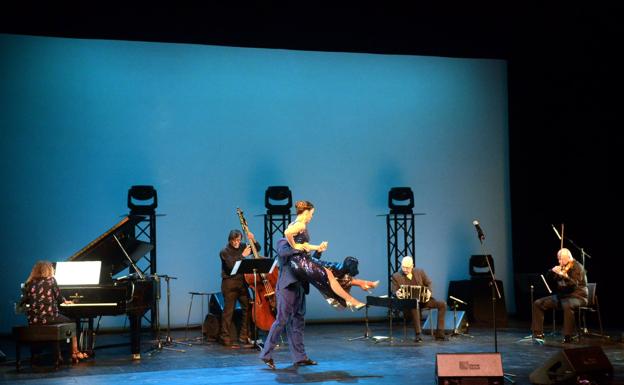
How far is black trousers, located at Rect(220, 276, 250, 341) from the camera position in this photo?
947cm

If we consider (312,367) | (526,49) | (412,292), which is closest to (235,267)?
(312,367)

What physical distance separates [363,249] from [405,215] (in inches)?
36.0

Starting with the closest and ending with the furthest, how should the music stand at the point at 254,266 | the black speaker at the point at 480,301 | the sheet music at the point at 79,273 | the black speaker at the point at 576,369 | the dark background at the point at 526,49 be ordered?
the black speaker at the point at 576,369
the sheet music at the point at 79,273
the music stand at the point at 254,266
the dark background at the point at 526,49
the black speaker at the point at 480,301

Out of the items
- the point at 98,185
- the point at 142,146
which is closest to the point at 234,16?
the point at 142,146

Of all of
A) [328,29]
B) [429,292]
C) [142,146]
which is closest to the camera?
[429,292]

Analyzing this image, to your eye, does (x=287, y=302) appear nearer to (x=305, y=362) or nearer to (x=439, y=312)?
(x=305, y=362)

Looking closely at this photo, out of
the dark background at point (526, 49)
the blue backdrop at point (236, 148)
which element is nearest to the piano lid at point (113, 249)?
the blue backdrop at point (236, 148)

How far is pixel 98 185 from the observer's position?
1155 cm

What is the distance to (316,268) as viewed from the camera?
701 cm

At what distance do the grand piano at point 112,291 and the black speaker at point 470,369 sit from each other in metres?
3.84

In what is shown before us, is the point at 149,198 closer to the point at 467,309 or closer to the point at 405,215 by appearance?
the point at 405,215

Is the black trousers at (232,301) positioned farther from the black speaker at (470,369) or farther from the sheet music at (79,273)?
the black speaker at (470,369)

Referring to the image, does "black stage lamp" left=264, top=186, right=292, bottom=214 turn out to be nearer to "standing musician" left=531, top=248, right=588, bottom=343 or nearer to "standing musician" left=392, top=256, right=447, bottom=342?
"standing musician" left=392, top=256, right=447, bottom=342

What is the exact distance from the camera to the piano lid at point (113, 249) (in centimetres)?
831
